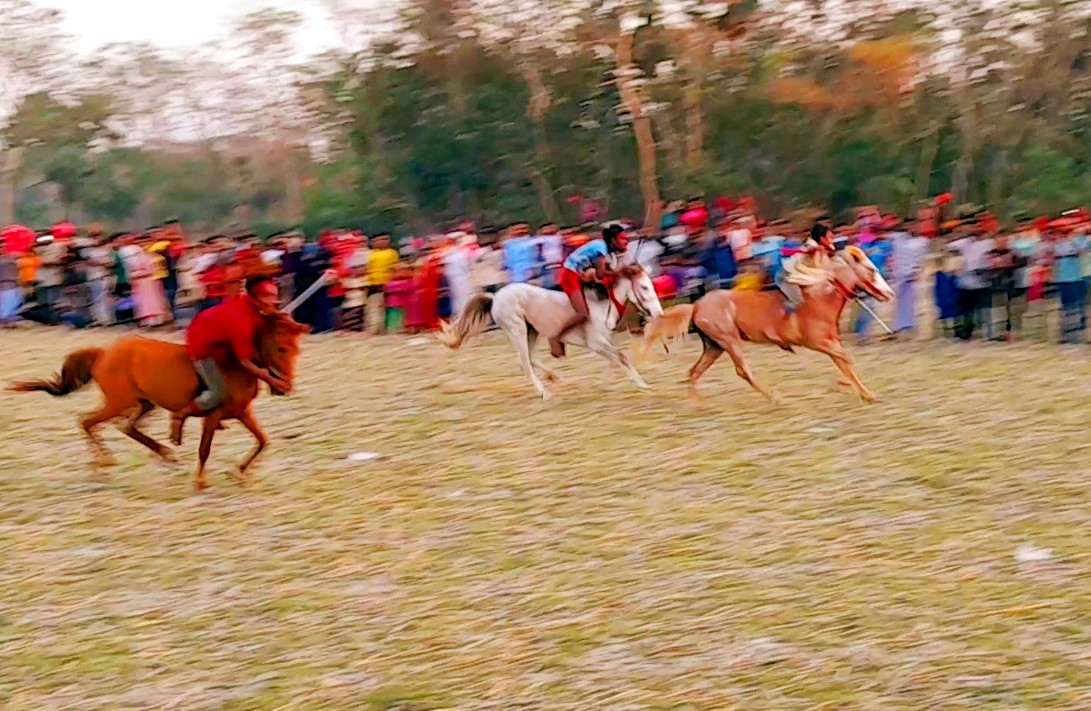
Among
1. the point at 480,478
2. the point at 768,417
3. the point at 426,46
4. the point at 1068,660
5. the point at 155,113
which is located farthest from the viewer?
the point at 155,113

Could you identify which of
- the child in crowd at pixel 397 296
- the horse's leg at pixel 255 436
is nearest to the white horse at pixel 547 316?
the horse's leg at pixel 255 436

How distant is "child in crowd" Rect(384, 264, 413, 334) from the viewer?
17.2 meters

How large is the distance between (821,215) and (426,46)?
9.26 m

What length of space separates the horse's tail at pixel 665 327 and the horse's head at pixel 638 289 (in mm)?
102

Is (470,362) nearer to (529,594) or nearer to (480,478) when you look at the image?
(480,478)

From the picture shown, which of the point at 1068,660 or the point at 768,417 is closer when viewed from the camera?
the point at 1068,660

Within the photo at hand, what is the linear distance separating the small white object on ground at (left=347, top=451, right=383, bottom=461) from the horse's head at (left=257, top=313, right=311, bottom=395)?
1.27m

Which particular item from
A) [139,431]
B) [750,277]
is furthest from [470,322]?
[750,277]

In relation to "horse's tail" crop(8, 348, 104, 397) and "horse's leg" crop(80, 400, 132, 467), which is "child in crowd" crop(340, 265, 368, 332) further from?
"horse's tail" crop(8, 348, 104, 397)

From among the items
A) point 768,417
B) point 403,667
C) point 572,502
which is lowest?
point 768,417

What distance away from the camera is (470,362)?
45.5 ft

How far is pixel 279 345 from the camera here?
25.0 feet

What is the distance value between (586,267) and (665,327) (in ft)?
3.33

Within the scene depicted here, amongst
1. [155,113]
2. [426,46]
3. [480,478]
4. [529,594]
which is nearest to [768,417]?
[480,478]
